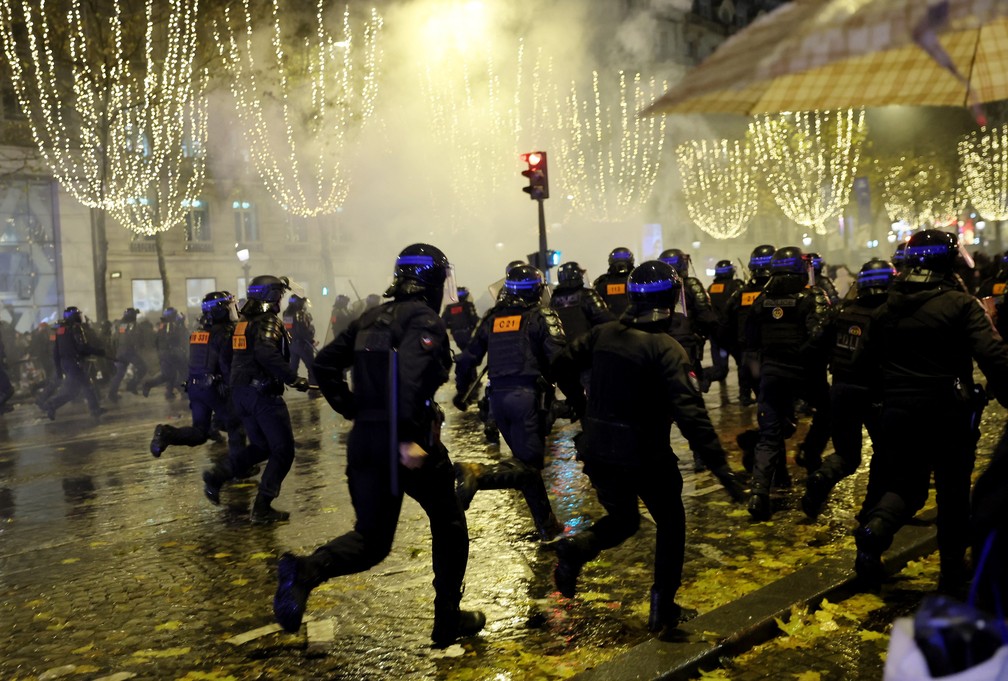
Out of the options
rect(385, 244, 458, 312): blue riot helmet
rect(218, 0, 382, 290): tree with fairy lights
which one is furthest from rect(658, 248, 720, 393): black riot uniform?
rect(218, 0, 382, 290): tree with fairy lights

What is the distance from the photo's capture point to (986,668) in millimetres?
1616

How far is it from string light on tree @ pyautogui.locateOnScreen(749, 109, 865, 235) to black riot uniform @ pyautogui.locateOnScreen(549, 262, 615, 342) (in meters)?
23.2

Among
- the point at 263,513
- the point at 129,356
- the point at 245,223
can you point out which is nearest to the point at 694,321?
the point at 263,513

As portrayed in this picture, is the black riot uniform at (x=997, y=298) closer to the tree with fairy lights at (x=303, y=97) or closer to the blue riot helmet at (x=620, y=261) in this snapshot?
the blue riot helmet at (x=620, y=261)

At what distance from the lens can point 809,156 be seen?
122 feet

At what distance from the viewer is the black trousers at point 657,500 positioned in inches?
161

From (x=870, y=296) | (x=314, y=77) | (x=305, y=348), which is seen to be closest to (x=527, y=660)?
(x=870, y=296)

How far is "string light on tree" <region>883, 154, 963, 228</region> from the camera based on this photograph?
3619 cm

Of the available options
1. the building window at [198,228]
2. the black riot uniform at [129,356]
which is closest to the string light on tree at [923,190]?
the building window at [198,228]

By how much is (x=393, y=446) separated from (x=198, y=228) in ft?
109

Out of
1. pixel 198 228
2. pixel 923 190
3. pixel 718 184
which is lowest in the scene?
pixel 198 228

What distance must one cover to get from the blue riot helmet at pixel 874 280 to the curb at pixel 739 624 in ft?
4.84

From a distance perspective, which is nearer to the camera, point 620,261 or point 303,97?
point 620,261

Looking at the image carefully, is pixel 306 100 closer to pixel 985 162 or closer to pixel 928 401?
pixel 928 401
